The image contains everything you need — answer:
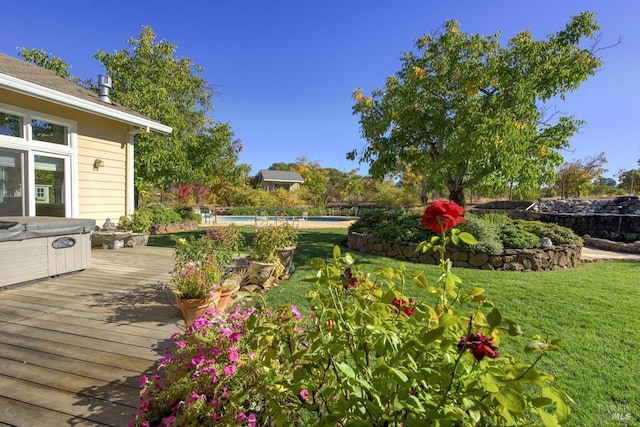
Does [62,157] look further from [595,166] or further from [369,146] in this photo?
[595,166]

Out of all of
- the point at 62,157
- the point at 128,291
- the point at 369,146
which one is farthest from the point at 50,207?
the point at 369,146

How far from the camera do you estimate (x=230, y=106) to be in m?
18.1

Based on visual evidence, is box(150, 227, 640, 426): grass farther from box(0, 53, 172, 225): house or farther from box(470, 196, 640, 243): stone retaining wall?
box(470, 196, 640, 243): stone retaining wall

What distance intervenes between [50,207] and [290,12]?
8876mm

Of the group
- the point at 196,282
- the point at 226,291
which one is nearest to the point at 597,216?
the point at 226,291

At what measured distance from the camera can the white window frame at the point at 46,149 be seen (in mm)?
5383

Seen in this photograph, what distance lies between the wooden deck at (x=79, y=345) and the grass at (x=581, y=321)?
4.61 feet

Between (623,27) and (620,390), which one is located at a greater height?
(623,27)

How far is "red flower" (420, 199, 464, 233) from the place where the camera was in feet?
4.08

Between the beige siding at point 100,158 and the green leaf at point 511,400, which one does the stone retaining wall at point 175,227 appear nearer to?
the beige siding at point 100,158

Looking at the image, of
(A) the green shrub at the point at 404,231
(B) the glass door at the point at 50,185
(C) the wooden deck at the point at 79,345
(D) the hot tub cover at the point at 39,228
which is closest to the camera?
(C) the wooden deck at the point at 79,345

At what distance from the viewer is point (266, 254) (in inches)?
199

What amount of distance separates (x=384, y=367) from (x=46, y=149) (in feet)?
24.8

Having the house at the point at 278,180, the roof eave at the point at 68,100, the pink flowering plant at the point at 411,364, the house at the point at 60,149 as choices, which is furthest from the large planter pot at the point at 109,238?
the house at the point at 278,180
